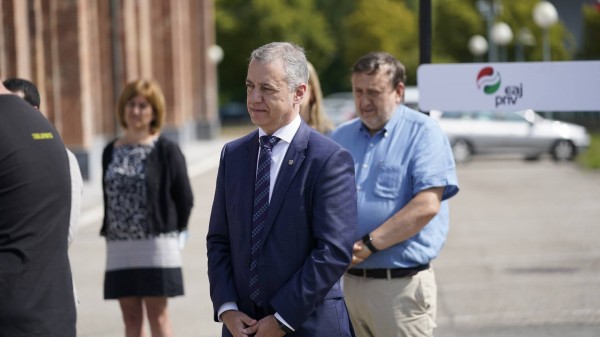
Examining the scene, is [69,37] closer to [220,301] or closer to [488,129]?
[488,129]

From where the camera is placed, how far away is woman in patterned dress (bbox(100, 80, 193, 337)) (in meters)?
6.91

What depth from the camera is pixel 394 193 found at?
5.13m

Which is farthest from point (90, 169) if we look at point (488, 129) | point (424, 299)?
point (424, 299)

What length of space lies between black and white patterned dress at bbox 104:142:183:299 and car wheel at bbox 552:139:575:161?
24620 millimetres

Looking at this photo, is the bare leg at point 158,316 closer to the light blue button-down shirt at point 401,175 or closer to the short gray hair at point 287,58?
the light blue button-down shirt at point 401,175

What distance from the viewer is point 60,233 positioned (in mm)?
3982

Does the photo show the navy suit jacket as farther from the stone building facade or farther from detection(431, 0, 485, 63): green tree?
detection(431, 0, 485, 63): green tree

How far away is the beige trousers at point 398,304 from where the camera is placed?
5.19 m

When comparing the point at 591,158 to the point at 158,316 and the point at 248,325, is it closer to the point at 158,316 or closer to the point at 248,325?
the point at 158,316

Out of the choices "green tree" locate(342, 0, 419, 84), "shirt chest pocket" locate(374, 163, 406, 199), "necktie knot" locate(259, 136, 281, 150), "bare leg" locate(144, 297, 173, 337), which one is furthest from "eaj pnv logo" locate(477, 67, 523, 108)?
"green tree" locate(342, 0, 419, 84)

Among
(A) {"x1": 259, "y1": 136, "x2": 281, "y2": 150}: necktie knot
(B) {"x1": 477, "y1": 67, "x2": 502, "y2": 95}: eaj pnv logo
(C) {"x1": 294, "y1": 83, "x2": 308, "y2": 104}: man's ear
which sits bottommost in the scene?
(A) {"x1": 259, "y1": 136, "x2": 281, "y2": 150}: necktie knot

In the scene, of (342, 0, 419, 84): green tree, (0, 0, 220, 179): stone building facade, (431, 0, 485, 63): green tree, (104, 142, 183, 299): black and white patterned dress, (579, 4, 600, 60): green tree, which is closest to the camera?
(104, 142, 183, 299): black and white patterned dress

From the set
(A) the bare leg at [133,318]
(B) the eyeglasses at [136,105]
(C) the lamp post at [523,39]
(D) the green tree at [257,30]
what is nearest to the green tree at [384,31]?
(D) the green tree at [257,30]

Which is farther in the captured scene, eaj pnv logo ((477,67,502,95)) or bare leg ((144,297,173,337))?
bare leg ((144,297,173,337))
